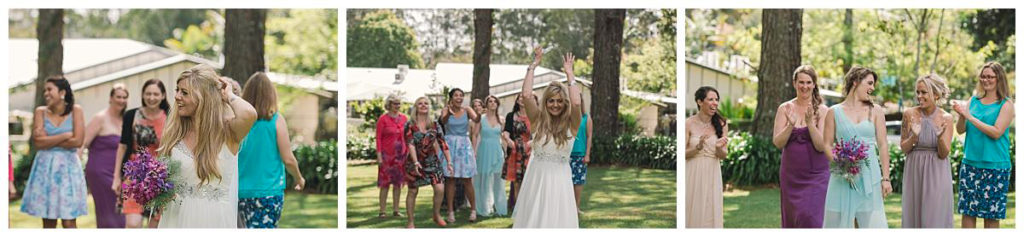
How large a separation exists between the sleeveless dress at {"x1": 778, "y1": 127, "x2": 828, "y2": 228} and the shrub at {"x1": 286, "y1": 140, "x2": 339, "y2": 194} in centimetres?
547

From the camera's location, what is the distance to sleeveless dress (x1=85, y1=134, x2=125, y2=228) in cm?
759

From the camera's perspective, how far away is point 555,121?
21.4 ft

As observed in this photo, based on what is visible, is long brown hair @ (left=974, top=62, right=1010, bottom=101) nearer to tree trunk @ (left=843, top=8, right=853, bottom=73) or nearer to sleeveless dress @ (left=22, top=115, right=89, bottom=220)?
sleeveless dress @ (left=22, top=115, right=89, bottom=220)

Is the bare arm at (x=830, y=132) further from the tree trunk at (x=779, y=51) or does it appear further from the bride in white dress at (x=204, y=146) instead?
the bride in white dress at (x=204, y=146)

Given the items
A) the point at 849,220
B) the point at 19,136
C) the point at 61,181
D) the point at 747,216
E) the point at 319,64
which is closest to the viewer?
the point at 849,220

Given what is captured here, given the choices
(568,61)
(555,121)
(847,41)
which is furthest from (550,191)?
(847,41)

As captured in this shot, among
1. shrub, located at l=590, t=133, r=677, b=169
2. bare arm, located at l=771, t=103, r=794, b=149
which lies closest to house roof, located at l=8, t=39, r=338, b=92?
shrub, located at l=590, t=133, r=677, b=169

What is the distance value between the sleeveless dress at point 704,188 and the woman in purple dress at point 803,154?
0.39 metres

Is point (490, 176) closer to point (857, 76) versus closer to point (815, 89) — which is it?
point (815, 89)

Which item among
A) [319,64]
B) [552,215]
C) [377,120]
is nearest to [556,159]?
[552,215]

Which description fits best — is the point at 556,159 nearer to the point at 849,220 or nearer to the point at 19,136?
the point at 849,220

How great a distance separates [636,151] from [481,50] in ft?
4.29

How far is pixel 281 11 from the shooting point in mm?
26906
